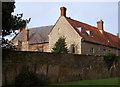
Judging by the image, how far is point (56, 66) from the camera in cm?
2202

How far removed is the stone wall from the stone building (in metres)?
11.1

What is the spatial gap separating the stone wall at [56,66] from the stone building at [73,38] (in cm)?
1110

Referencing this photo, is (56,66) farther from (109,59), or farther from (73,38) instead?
(73,38)

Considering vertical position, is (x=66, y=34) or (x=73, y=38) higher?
(x=66, y=34)

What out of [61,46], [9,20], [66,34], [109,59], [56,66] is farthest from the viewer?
[66,34]

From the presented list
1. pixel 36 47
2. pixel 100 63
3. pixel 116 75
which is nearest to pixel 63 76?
pixel 100 63

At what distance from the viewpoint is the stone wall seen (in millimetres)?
18312

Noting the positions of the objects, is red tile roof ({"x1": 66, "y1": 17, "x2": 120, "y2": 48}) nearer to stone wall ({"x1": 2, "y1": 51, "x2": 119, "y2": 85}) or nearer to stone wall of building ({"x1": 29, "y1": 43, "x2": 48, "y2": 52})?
stone wall of building ({"x1": 29, "y1": 43, "x2": 48, "y2": 52})

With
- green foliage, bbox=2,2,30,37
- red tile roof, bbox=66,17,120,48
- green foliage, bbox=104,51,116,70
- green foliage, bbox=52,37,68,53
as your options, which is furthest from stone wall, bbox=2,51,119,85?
red tile roof, bbox=66,17,120,48

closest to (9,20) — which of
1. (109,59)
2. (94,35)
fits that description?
(109,59)

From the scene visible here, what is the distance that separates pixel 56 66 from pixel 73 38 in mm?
19249

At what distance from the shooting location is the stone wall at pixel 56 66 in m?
18.3

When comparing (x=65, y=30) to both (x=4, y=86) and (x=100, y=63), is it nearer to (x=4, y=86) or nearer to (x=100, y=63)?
(x=100, y=63)

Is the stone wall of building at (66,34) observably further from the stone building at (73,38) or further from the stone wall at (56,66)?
the stone wall at (56,66)
